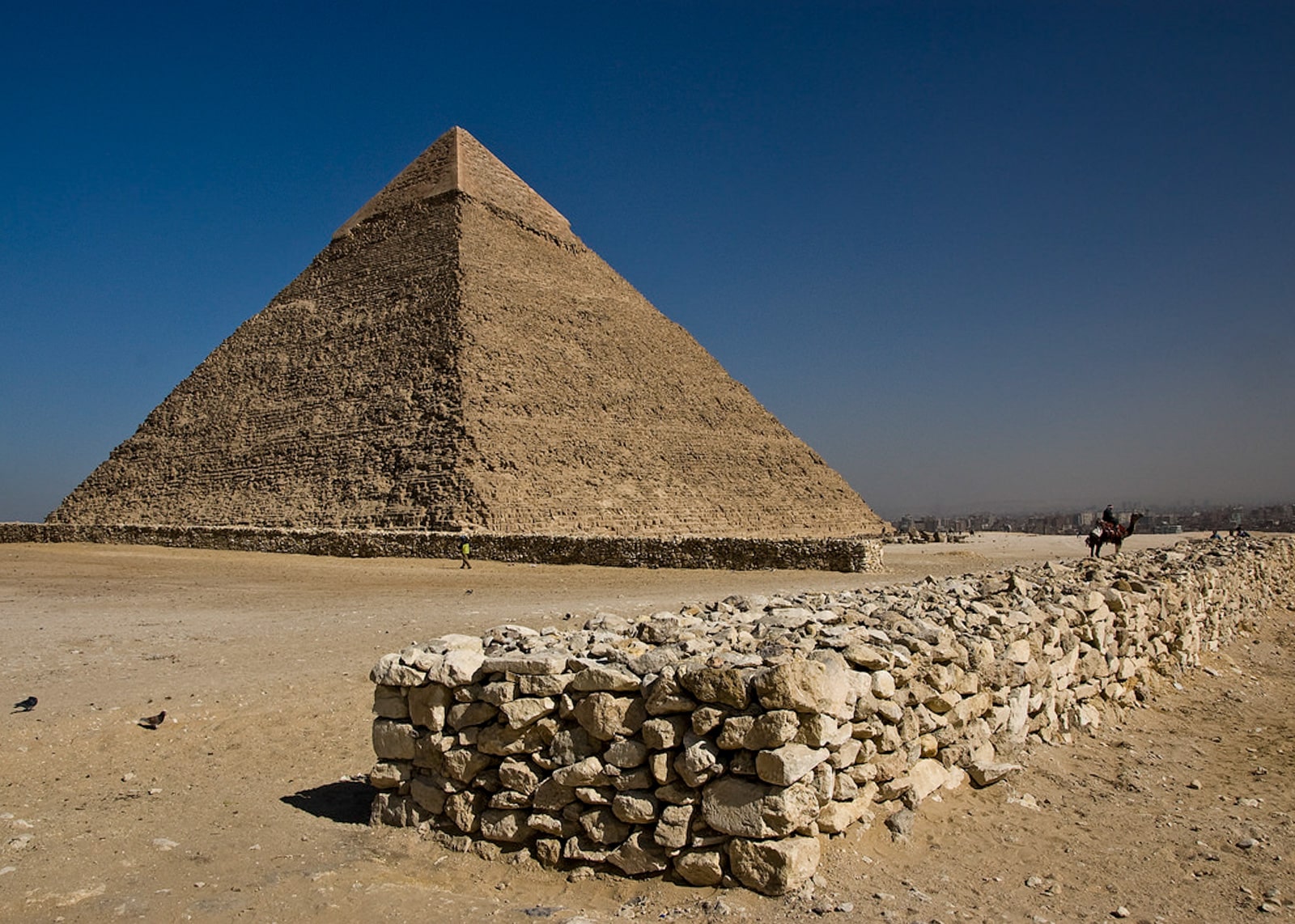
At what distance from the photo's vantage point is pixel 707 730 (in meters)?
3.09

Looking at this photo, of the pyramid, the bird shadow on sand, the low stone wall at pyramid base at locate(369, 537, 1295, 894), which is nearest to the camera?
the low stone wall at pyramid base at locate(369, 537, 1295, 894)

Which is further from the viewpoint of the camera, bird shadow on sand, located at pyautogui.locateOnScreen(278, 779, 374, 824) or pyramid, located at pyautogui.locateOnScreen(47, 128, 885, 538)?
pyramid, located at pyautogui.locateOnScreen(47, 128, 885, 538)

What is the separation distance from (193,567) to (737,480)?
20924 millimetres

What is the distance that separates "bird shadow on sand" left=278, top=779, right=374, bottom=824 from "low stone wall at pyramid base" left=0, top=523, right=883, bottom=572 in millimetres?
11555

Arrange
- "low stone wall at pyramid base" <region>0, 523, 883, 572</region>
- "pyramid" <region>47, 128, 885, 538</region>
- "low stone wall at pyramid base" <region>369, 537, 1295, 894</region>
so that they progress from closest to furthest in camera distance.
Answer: "low stone wall at pyramid base" <region>369, 537, 1295, 894</region>
"low stone wall at pyramid base" <region>0, 523, 883, 572</region>
"pyramid" <region>47, 128, 885, 538</region>

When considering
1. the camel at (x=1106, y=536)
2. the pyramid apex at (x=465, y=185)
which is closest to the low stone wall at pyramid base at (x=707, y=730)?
the camel at (x=1106, y=536)

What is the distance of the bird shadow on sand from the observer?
397 centimetres

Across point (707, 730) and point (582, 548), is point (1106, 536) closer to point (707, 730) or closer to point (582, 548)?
point (582, 548)

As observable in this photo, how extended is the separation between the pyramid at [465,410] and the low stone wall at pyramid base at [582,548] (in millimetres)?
4081

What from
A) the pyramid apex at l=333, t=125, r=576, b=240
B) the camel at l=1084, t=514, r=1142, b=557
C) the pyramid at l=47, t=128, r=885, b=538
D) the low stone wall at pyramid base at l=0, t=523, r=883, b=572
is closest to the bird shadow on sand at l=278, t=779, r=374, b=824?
the low stone wall at pyramid base at l=0, t=523, r=883, b=572

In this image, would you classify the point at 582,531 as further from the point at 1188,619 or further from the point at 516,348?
the point at 1188,619

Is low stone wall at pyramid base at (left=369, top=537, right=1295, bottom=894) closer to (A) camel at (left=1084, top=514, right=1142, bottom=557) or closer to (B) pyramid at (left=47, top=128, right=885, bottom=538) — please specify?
(A) camel at (left=1084, top=514, right=1142, bottom=557)

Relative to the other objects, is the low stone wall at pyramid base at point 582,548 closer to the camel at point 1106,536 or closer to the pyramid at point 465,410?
the camel at point 1106,536

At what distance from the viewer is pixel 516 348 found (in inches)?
1350
